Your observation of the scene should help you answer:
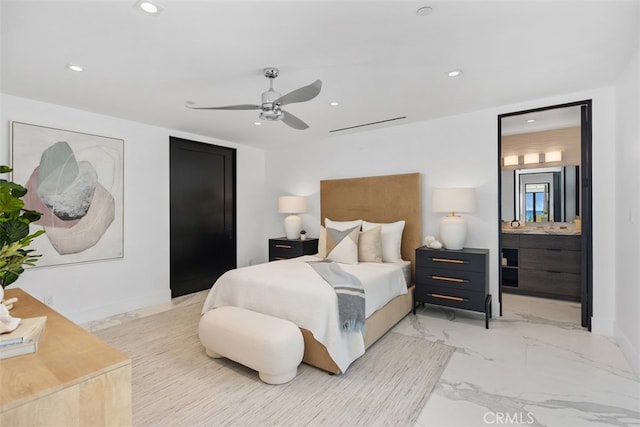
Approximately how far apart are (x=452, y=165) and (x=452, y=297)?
5.32ft

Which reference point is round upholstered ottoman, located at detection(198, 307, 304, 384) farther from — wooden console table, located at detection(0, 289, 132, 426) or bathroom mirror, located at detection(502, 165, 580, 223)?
bathroom mirror, located at detection(502, 165, 580, 223)

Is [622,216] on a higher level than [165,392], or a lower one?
higher

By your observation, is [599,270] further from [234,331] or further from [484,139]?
[234,331]

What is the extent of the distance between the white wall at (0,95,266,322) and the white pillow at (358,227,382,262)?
8.97ft

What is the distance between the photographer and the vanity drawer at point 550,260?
4152mm

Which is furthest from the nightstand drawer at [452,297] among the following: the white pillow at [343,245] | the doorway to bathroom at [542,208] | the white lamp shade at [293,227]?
the white lamp shade at [293,227]

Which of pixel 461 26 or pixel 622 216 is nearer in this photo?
pixel 461 26

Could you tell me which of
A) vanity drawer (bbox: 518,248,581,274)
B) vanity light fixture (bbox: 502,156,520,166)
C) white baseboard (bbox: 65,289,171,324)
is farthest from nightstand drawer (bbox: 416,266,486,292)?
white baseboard (bbox: 65,289,171,324)

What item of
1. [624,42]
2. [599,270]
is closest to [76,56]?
[624,42]

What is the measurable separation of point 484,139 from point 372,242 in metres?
1.80

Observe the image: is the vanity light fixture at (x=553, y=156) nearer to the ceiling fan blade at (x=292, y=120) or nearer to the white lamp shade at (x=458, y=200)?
the white lamp shade at (x=458, y=200)

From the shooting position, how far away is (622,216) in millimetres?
2803

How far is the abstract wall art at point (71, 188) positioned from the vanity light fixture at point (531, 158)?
5674 millimetres

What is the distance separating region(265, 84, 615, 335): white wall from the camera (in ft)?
10.1
